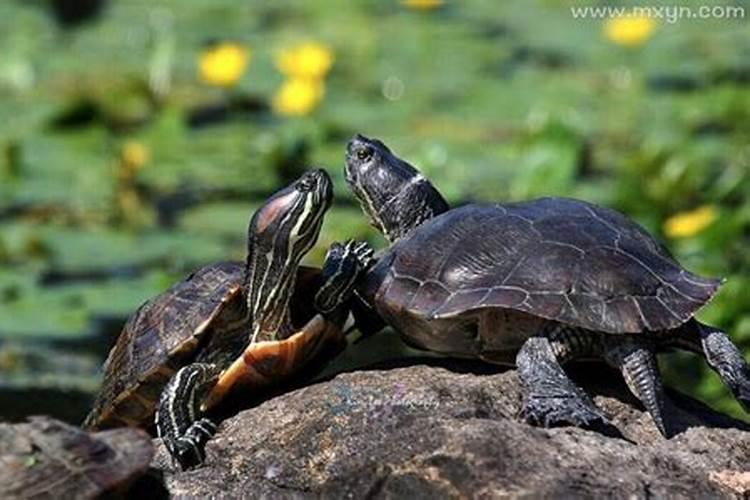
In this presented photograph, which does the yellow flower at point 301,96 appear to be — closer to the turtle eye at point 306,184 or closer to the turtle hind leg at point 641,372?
the turtle eye at point 306,184

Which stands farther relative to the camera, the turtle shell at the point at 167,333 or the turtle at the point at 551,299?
the turtle shell at the point at 167,333

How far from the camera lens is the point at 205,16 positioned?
584 inches

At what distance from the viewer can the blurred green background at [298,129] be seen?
30.8 ft

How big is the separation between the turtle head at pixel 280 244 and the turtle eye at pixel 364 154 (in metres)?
0.31

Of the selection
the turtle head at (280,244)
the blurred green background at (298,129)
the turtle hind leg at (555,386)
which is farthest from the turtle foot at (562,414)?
the blurred green background at (298,129)

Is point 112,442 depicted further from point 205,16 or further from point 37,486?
point 205,16

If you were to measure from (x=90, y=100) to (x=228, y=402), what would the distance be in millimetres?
6499

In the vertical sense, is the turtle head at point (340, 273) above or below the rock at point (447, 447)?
above

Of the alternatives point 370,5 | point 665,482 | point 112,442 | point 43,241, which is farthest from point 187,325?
point 370,5

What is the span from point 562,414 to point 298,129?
632 cm

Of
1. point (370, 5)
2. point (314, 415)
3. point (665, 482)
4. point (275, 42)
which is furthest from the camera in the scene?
point (370, 5)

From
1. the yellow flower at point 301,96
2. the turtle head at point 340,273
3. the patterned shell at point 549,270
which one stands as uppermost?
the patterned shell at point 549,270

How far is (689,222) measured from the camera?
31.9ft

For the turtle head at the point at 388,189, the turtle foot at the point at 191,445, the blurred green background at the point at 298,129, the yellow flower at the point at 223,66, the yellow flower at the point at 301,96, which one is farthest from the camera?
the yellow flower at the point at 223,66
